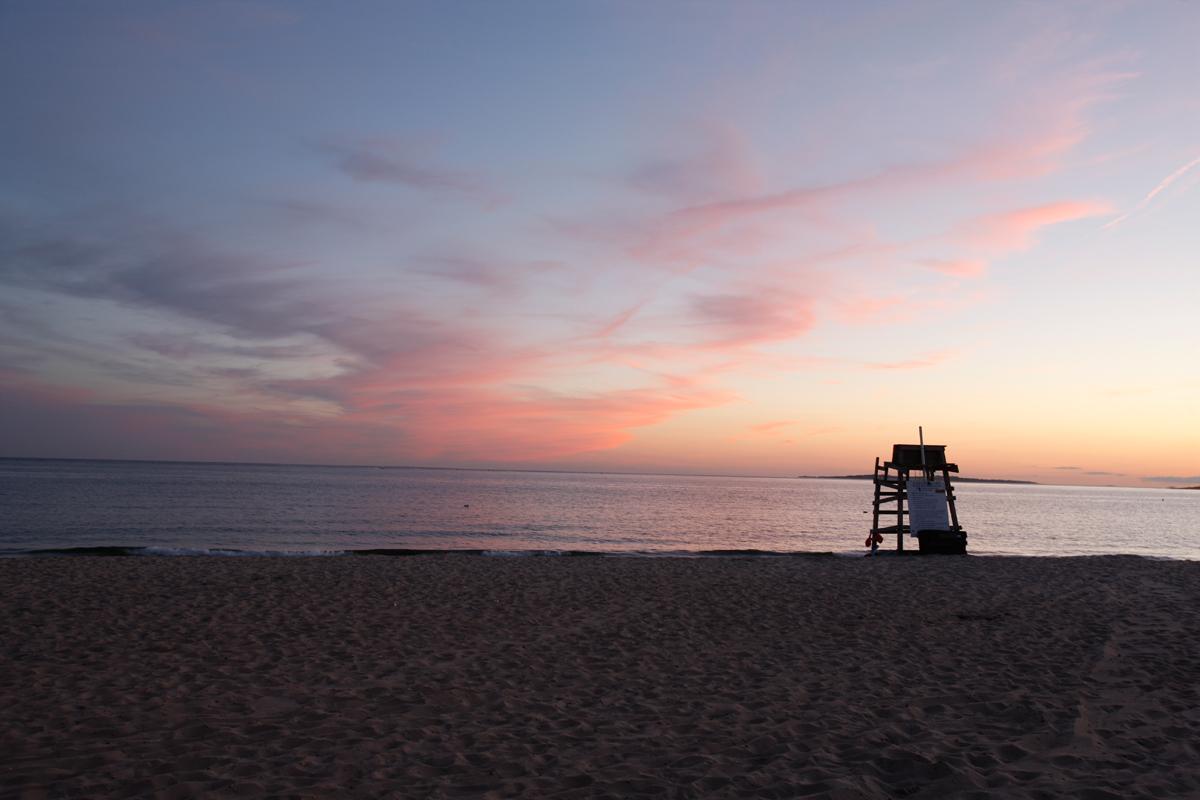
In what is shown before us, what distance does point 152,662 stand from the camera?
9617mm

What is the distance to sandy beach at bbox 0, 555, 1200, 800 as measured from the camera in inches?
242

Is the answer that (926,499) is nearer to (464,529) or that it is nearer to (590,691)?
(590,691)

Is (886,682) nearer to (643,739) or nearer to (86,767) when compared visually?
(643,739)

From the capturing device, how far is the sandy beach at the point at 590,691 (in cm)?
615

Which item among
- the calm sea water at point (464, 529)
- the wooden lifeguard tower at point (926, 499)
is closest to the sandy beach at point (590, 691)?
the wooden lifeguard tower at point (926, 499)

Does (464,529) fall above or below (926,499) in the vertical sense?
below

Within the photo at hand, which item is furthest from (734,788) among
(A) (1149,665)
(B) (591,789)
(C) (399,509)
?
(C) (399,509)

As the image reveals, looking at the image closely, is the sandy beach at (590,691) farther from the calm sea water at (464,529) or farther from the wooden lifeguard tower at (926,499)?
the calm sea water at (464,529)

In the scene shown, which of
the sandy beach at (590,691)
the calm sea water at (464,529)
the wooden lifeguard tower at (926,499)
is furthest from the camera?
the calm sea water at (464,529)

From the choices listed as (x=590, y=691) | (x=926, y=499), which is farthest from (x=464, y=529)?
(x=590, y=691)

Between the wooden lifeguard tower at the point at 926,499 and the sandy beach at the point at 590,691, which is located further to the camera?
the wooden lifeguard tower at the point at 926,499

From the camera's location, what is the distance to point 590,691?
868cm

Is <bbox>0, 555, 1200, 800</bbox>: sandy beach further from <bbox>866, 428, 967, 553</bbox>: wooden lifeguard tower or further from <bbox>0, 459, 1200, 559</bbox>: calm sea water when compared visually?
<bbox>0, 459, 1200, 559</bbox>: calm sea water

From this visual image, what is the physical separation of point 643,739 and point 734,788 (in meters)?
1.36
